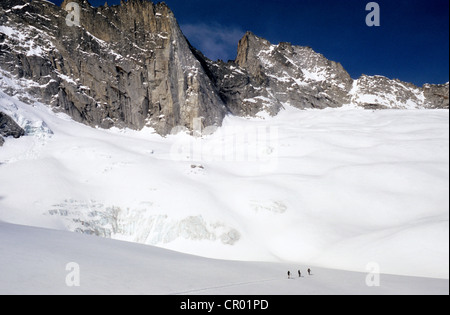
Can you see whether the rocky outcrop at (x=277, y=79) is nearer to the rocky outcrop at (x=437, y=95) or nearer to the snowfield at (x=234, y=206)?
the rocky outcrop at (x=437, y=95)

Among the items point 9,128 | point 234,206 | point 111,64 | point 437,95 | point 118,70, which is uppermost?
point 437,95

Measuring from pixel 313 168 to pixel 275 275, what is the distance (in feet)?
93.1

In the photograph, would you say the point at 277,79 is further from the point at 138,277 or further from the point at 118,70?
the point at 138,277

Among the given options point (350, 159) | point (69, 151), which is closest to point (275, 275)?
point (350, 159)

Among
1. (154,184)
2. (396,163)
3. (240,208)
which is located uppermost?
(396,163)

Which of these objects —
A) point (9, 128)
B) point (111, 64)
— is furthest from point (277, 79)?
point (9, 128)

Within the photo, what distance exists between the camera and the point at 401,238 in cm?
2222

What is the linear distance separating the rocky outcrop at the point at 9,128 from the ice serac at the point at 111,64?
16994 millimetres

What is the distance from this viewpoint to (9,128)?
5062cm

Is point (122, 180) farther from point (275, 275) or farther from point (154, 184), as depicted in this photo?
point (275, 275)

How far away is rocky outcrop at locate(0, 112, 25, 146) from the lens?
1970 inches

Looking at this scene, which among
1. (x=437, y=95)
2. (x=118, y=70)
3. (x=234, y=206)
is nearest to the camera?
(x=234, y=206)

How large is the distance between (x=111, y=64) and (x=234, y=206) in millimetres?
64778
